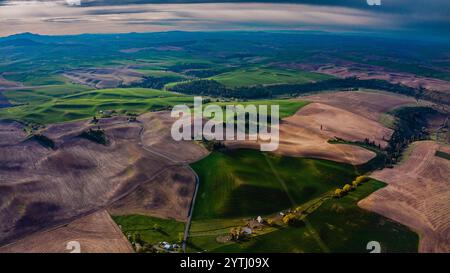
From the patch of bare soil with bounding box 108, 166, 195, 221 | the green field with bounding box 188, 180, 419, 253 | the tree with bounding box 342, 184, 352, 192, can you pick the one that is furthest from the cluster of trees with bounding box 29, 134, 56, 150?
the tree with bounding box 342, 184, 352, 192

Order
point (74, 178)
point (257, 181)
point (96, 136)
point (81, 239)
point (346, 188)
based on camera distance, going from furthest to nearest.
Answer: point (96, 136), point (74, 178), point (257, 181), point (346, 188), point (81, 239)

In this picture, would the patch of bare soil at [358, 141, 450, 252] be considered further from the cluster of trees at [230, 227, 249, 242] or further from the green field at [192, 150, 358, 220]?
the cluster of trees at [230, 227, 249, 242]

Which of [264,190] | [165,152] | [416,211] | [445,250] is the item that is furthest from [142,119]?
[445,250]

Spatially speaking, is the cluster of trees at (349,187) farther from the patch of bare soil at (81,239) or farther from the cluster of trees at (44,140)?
the cluster of trees at (44,140)

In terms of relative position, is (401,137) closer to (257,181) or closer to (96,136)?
(257,181)

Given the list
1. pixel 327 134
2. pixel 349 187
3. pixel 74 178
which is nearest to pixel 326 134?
pixel 327 134
